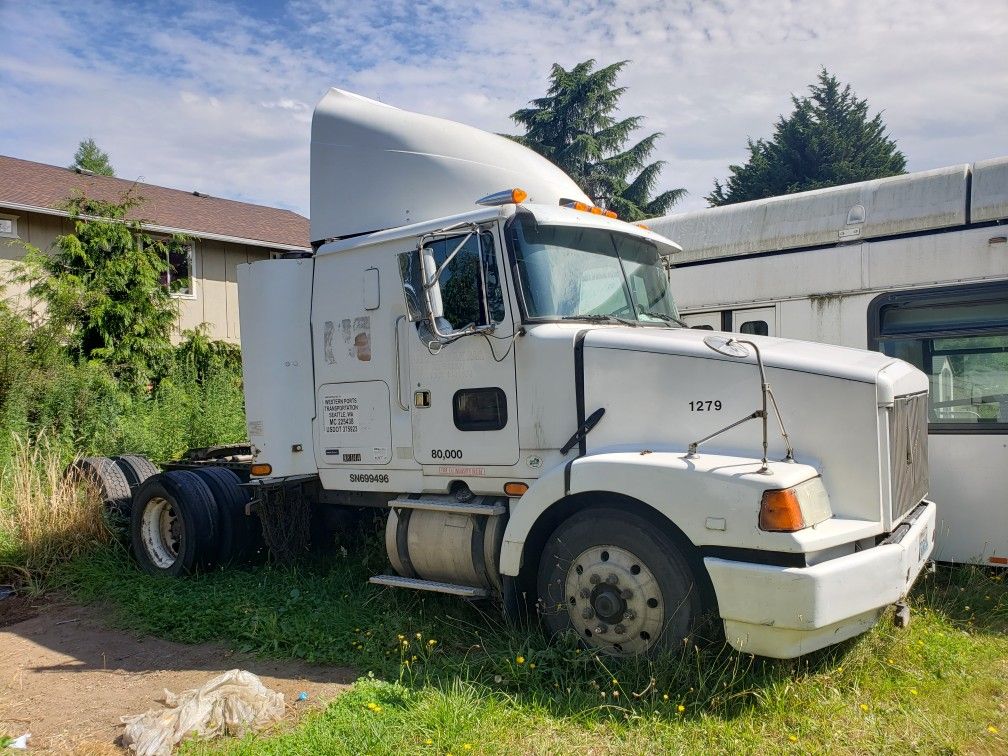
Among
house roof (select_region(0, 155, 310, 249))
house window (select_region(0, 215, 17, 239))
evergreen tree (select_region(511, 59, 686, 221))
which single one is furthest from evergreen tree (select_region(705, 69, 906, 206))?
house window (select_region(0, 215, 17, 239))

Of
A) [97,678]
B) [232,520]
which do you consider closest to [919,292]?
[232,520]

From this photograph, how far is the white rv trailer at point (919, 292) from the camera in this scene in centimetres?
594

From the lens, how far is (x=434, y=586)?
5438 mm

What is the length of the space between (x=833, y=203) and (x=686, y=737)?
482cm

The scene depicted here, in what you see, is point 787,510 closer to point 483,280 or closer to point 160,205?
point 483,280

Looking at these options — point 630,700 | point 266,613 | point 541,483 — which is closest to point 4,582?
point 266,613

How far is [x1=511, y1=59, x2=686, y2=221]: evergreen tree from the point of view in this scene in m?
25.5

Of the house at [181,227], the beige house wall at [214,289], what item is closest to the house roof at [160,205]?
the house at [181,227]

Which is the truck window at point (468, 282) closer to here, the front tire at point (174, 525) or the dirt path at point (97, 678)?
the dirt path at point (97, 678)

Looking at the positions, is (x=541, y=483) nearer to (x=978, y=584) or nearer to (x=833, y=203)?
(x=978, y=584)

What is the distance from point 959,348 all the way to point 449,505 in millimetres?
3981

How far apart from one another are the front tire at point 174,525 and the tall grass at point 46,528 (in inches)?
28.2

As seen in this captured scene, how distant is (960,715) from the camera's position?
416 cm

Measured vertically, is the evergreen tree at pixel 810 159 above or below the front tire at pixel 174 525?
above
